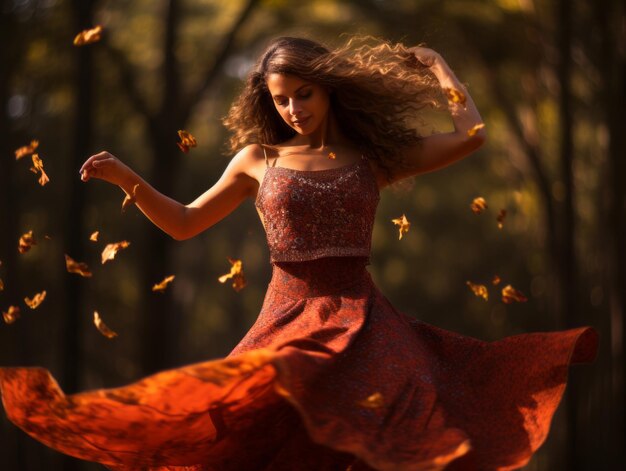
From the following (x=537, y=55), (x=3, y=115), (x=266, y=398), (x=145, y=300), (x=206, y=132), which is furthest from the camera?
(x=206, y=132)

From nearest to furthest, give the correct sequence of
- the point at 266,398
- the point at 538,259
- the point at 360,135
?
the point at 266,398 < the point at 360,135 < the point at 538,259

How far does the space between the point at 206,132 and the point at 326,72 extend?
26235mm

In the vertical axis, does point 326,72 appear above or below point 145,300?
above

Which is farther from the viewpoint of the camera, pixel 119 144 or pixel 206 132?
pixel 206 132

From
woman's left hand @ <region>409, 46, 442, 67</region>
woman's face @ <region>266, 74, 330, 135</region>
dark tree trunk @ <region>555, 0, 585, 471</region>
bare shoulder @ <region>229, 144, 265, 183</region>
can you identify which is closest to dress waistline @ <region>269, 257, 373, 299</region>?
bare shoulder @ <region>229, 144, 265, 183</region>

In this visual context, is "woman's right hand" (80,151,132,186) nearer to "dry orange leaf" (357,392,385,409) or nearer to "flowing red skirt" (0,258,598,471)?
"flowing red skirt" (0,258,598,471)

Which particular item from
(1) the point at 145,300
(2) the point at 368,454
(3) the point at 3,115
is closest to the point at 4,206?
(3) the point at 3,115

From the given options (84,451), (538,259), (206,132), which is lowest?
(538,259)

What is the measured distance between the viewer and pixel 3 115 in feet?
48.3

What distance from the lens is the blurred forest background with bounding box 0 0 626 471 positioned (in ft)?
49.4

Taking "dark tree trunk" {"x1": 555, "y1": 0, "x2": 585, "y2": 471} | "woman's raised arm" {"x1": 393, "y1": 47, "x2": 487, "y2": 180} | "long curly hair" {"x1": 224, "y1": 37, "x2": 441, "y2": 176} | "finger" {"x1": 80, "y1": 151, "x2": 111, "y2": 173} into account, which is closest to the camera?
"finger" {"x1": 80, "y1": 151, "x2": 111, "y2": 173}

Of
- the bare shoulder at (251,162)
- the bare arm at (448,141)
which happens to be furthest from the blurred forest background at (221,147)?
→ the bare shoulder at (251,162)

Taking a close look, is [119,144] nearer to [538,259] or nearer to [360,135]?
[538,259]

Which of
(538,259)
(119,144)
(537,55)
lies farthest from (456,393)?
(538,259)
